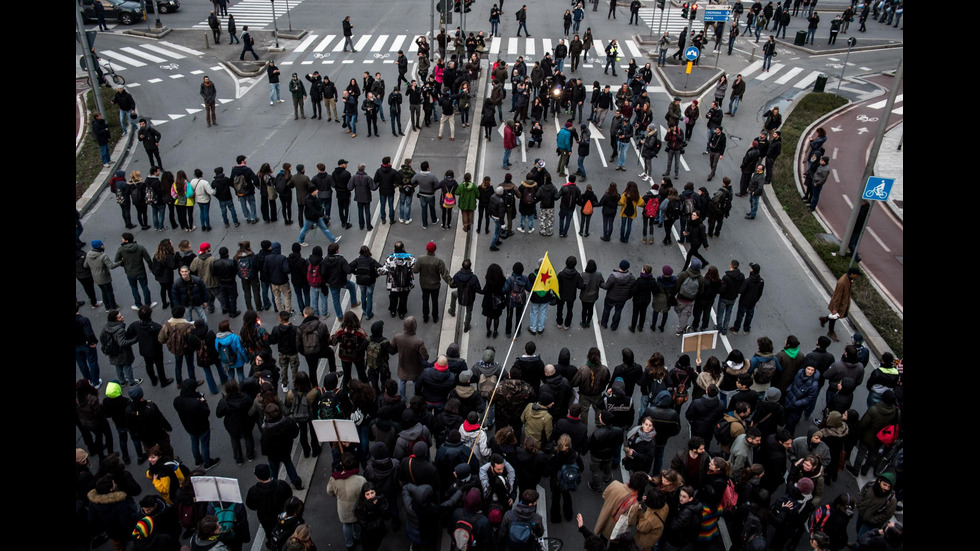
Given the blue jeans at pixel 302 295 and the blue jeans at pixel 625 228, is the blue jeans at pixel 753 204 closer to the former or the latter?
the blue jeans at pixel 625 228

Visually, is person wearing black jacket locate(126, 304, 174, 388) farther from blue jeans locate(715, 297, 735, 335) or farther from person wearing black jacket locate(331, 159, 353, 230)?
blue jeans locate(715, 297, 735, 335)

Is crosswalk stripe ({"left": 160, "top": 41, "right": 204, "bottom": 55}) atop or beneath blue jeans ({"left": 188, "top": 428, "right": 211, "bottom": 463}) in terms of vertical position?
atop

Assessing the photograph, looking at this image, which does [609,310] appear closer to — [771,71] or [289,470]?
[289,470]

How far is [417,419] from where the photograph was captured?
387 inches

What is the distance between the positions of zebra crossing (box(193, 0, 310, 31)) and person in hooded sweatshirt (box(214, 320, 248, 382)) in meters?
30.0

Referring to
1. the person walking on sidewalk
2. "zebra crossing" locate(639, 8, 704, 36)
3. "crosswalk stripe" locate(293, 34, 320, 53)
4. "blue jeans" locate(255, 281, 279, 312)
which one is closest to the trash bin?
"zebra crossing" locate(639, 8, 704, 36)

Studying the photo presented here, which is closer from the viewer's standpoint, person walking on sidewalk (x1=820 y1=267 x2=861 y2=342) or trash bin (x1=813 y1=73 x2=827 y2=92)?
person walking on sidewalk (x1=820 y1=267 x2=861 y2=342)

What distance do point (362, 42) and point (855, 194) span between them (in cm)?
2478

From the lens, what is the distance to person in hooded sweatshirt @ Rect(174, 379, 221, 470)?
9.98m

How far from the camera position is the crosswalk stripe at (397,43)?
34969 mm

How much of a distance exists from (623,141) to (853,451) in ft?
40.5

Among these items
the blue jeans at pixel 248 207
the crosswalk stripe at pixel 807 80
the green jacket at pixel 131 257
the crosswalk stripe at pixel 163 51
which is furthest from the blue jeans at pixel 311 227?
the crosswalk stripe at pixel 807 80
